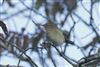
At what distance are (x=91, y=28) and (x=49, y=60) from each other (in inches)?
12.6

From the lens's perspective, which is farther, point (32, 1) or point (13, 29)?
point (32, 1)

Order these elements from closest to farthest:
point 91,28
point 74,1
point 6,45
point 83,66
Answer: point 83,66, point 6,45, point 91,28, point 74,1

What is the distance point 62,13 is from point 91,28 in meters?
0.23

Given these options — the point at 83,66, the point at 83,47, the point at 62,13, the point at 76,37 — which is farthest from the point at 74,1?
the point at 83,66

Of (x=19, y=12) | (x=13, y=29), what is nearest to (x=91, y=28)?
(x=13, y=29)

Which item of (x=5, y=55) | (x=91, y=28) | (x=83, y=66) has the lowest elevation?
(x=5, y=55)

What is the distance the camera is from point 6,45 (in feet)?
3.09

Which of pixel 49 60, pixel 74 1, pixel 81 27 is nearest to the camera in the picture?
pixel 49 60

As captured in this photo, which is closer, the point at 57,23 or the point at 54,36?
the point at 54,36

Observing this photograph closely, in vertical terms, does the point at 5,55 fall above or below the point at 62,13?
below

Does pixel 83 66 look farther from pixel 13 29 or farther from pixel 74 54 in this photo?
pixel 13 29

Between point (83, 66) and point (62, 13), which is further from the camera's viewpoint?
point (62, 13)

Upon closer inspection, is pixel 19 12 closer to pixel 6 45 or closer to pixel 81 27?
pixel 81 27

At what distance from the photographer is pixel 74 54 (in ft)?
4.40
